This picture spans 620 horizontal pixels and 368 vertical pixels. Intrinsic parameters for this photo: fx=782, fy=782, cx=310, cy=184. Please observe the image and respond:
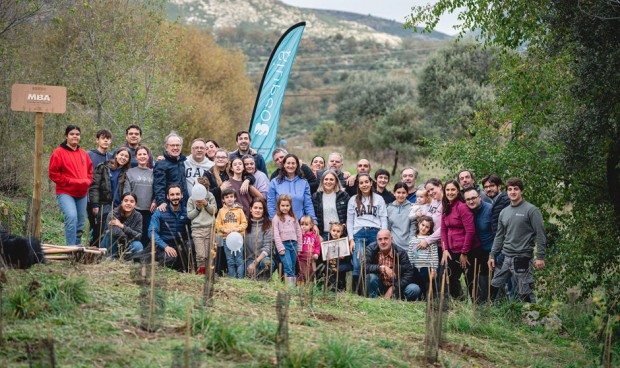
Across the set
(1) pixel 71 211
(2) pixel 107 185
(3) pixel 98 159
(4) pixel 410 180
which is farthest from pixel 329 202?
(1) pixel 71 211

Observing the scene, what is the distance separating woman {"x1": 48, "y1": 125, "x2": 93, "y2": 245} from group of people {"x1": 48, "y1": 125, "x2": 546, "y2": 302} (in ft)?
0.04

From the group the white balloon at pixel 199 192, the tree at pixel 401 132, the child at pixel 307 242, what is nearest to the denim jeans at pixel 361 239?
the child at pixel 307 242

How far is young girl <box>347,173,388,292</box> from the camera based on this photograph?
36.3 feet

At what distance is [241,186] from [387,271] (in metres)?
2.31

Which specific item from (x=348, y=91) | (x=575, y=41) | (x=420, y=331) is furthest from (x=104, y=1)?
(x=348, y=91)

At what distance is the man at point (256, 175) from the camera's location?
11117 mm

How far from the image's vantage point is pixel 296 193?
11.0 meters

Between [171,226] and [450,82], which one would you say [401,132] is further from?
[171,226]

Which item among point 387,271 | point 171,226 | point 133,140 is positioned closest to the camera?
point 171,226

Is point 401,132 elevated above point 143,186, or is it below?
above

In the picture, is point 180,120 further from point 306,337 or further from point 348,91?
point 348,91

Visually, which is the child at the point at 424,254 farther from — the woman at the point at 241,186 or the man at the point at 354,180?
the woman at the point at 241,186

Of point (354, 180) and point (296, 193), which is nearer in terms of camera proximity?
point (296, 193)

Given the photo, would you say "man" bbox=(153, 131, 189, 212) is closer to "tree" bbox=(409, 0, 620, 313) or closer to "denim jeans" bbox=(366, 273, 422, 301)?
"denim jeans" bbox=(366, 273, 422, 301)
